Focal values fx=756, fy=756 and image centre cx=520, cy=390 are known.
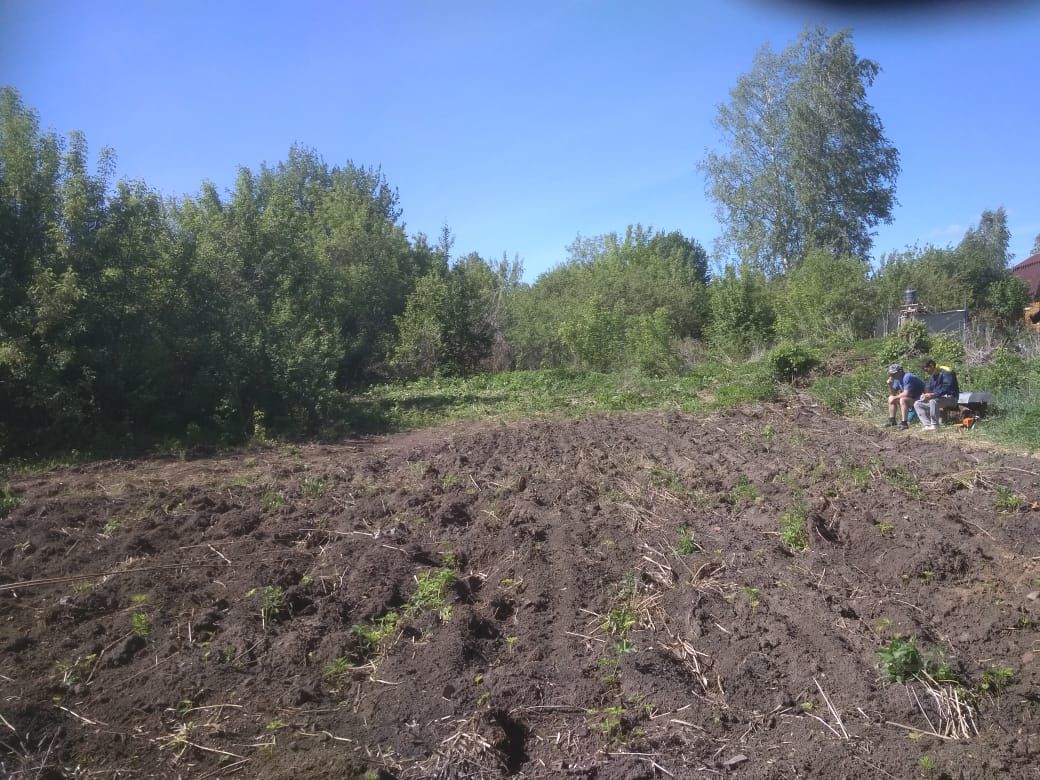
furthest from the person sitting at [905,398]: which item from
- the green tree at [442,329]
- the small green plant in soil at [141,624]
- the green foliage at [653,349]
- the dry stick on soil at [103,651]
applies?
the green tree at [442,329]

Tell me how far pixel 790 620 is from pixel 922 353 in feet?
40.0

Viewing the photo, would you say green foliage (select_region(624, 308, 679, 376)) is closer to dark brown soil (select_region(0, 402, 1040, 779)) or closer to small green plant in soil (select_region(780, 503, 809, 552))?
dark brown soil (select_region(0, 402, 1040, 779))

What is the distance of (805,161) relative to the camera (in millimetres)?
29562

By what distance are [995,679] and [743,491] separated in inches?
148

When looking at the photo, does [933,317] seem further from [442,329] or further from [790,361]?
[442,329]

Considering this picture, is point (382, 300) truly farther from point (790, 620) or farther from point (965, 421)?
point (790, 620)

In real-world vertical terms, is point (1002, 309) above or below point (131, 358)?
above

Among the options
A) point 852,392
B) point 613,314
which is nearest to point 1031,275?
point 613,314

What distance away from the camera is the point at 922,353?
Result: 15156mm

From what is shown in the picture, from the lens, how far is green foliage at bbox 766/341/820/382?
15703 millimetres

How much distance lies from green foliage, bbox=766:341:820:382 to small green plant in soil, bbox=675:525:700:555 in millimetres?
10095

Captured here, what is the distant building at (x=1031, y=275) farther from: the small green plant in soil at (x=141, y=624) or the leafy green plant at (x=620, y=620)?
the small green plant in soil at (x=141, y=624)

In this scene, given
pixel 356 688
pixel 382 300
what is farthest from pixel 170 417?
pixel 382 300

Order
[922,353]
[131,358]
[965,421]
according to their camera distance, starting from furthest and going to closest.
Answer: [922,353] < [131,358] < [965,421]
